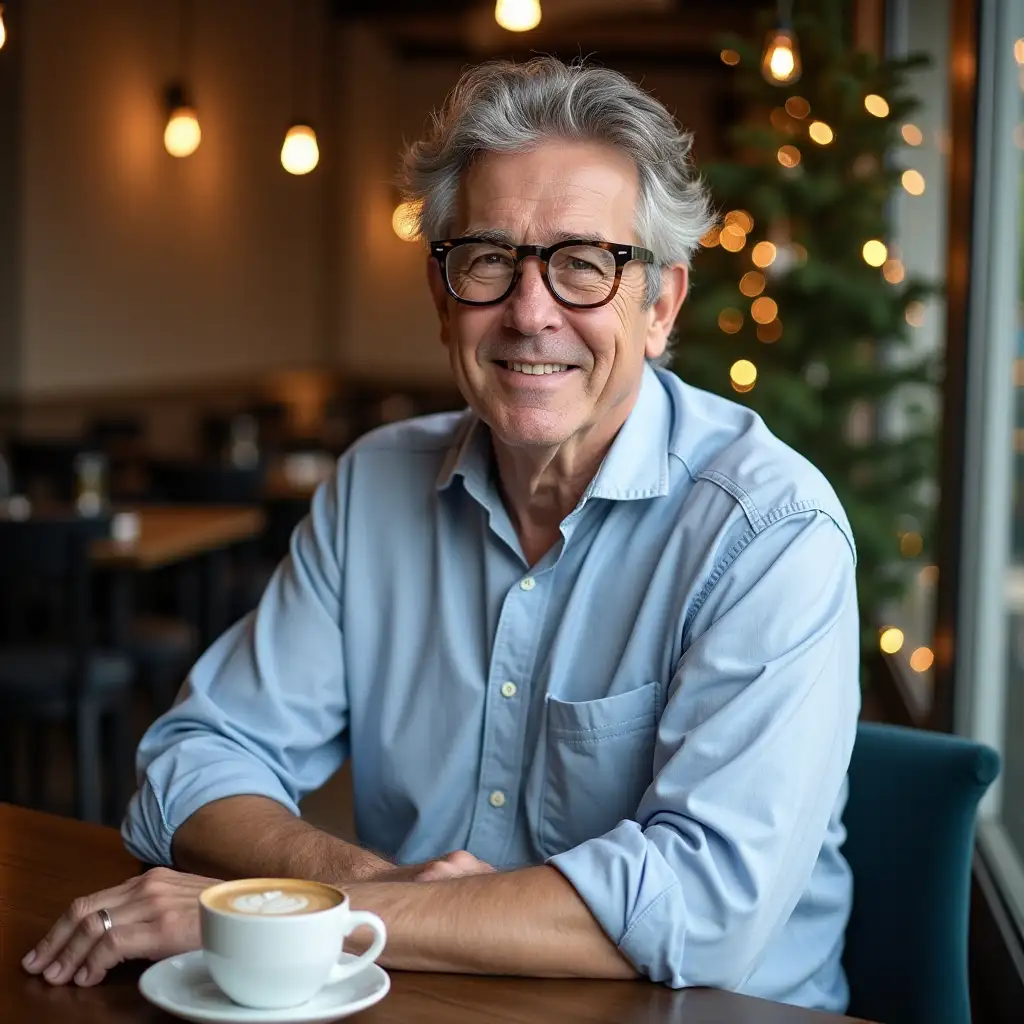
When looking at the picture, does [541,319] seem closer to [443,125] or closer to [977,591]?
[443,125]

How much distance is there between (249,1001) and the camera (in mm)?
1066

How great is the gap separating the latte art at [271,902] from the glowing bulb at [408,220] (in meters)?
0.90

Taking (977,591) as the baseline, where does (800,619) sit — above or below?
above

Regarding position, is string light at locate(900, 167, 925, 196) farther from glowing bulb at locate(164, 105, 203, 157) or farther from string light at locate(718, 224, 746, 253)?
glowing bulb at locate(164, 105, 203, 157)

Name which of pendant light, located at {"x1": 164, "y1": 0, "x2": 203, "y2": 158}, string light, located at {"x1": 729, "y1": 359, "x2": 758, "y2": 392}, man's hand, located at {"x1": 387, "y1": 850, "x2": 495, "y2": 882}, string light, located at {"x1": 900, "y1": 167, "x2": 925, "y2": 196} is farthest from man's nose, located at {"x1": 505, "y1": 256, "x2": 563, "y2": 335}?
pendant light, located at {"x1": 164, "y1": 0, "x2": 203, "y2": 158}

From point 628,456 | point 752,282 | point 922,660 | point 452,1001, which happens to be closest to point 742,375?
point 752,282

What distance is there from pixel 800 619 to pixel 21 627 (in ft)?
13.1

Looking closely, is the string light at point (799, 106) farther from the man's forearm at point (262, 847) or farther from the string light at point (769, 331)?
the man's forearm at point (262, 847)

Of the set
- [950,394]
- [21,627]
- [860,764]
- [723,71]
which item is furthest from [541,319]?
[723,71]

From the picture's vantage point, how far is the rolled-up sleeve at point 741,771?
4.24ft

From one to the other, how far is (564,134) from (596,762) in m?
0.67

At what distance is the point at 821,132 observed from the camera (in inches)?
162

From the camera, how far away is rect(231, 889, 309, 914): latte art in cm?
105

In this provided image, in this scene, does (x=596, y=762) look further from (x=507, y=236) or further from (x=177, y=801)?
(x=507, y=236)
